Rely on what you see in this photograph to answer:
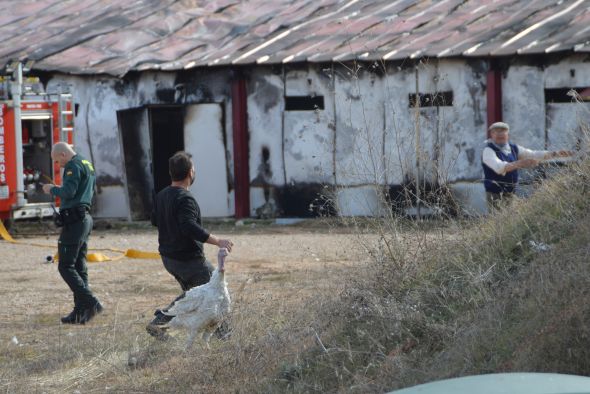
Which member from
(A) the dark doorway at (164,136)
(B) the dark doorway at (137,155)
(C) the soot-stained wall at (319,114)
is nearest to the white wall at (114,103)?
(C) the soot-stained wall at (319,114)

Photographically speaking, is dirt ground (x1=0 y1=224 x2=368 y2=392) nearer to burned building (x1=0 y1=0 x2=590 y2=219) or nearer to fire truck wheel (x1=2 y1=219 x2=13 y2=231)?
fire truck wheel (x1=2 y1=219 x2=13 y2=231)

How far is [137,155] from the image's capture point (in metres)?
20.7

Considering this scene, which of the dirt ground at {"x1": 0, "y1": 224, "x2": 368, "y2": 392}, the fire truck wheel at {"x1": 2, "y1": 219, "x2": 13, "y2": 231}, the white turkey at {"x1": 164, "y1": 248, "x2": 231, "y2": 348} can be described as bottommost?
the dirt ground at {"x1": 0, "y1": 224, "x2": 368, "y2": 392}

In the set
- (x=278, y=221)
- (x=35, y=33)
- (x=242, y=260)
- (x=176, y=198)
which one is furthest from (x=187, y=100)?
(x=176, y=198)

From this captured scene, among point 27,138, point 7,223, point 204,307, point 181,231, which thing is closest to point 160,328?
point 204,307

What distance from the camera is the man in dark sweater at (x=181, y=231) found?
8.50 metres

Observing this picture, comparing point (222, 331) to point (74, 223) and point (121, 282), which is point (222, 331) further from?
point (121, 282)

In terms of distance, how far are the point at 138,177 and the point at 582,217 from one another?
14155 millimetres

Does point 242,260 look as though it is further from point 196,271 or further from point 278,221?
point 196,271

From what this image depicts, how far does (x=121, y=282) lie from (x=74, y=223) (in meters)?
3.05

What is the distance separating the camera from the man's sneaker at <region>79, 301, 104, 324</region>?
33.4 ft

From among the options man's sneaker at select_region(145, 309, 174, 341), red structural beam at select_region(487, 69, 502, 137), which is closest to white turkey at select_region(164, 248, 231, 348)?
man's sneaker at select_region(145, 309, 174, 341)

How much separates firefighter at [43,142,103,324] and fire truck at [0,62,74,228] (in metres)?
7.81

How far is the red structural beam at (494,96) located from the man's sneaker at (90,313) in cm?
989
